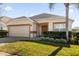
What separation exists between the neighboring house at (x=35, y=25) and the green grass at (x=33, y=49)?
345mm

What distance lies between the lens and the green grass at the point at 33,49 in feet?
30.8

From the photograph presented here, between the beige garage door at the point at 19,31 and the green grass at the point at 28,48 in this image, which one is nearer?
the green grass at the point at 28,48

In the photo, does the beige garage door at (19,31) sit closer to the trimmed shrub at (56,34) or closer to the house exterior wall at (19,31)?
the house exterior wall at (19,31)

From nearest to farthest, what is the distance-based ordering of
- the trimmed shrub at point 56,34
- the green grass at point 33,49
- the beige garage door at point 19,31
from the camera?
the green grass at point 33,49 < the trimmed shrub at point 56,34 < the beige garage door at point 19,31

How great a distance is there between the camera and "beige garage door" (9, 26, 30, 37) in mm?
9617

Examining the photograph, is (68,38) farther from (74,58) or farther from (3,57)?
(3,57)

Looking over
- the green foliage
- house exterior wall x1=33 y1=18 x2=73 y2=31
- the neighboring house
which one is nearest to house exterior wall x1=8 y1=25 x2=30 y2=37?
the neighboring house

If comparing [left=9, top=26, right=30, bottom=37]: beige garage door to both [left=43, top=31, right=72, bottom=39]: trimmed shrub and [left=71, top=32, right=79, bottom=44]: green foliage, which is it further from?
[left=71, top=32, right=79, bottom=44]: green foliage

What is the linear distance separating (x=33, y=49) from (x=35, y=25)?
2.72 feet

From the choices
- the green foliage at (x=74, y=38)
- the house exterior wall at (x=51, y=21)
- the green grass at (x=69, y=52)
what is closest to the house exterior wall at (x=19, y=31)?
the house exterior wall at (x=51, y=21)

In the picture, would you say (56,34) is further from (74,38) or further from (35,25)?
(35,25)

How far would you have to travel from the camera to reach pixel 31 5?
9.35 m

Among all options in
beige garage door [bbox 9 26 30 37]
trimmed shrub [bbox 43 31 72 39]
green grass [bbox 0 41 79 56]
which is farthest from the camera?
beige garage door [bbox 9 26 30 37]

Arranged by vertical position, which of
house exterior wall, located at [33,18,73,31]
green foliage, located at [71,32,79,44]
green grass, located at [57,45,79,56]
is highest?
house exterior wall, located at [33,18,73,31]
